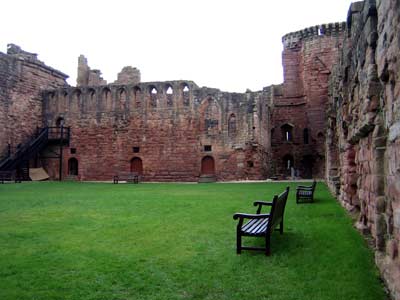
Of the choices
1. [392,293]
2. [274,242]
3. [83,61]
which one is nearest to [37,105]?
[83,61]

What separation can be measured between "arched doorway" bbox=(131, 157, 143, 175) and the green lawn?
17.8 metres

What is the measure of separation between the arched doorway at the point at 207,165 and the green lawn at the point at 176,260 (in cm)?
1664

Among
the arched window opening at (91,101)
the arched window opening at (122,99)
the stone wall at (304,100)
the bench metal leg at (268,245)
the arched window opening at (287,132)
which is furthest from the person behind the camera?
the arched window opening at (287,132)

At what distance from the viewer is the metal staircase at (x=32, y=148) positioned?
82.4ft

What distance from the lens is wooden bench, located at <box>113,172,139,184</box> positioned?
23.7m

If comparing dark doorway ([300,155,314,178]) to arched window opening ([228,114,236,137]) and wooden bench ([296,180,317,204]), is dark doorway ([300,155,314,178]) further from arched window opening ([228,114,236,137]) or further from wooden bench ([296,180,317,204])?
wooden bench ([296,180,317,204])

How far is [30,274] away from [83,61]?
32861 mm

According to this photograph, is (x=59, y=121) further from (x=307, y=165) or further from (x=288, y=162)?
(x=307, y=165)

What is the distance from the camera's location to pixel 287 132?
32.2 meters

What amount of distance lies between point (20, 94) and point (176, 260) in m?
24.5

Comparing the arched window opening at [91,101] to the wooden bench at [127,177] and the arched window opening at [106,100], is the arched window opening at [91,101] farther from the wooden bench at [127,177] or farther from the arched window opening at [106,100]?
the wooden bench at [127,177]

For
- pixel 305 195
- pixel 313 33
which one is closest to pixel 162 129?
pixel 313 33

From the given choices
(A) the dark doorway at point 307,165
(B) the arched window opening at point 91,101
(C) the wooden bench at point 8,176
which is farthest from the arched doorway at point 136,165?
(A) the dark doorway at point 307,165

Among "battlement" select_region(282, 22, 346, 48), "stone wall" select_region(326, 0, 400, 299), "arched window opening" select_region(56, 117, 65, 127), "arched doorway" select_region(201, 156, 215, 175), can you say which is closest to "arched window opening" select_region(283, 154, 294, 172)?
"arched doorway" select_region(201, 156, 215, 175)
